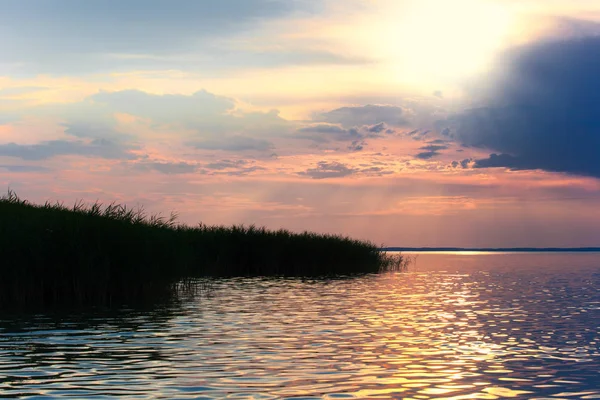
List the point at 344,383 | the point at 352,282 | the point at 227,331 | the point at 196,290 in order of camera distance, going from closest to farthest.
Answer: the point at 344,383, the point at 227,331, the point at 196,290, the point at 352,282

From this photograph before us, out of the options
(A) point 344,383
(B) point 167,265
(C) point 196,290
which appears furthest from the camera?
(C) point 196,290

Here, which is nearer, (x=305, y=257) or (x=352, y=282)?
(x=352, y=282)

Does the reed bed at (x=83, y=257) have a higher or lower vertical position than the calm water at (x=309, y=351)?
higher

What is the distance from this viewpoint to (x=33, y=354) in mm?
16031

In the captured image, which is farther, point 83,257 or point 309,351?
point 83,257

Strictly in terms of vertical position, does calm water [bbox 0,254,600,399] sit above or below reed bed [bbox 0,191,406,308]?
below

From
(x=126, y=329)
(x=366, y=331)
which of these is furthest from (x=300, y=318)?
(x=126, y=329)

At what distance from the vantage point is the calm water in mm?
12695

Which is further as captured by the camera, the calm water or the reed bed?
the reed bed

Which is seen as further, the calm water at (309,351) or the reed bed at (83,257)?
the reed bed at (83,257)

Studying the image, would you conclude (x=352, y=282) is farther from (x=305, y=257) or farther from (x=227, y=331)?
(x=227, y=331)

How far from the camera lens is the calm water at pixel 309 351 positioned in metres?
12.7

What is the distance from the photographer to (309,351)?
54.6 feet

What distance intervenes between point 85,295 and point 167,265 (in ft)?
11.1
